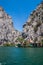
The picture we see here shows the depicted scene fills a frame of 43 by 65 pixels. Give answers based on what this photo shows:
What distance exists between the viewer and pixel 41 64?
55094 millimetres

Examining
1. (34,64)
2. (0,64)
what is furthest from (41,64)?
(0,64)

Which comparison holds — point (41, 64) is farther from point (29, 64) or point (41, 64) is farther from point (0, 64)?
point (0, 64)

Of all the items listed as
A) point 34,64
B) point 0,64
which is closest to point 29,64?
point 34,64

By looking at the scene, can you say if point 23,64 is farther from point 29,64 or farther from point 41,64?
point 41,64

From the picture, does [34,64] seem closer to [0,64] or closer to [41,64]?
[41,64]

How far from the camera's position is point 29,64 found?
55594 millimetres

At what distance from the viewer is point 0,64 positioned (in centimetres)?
5472

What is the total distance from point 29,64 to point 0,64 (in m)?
8.14

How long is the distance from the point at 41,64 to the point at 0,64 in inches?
450

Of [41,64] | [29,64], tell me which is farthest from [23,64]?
[41,64]

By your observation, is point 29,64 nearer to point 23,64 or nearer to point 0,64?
point 23,64

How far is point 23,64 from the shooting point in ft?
183

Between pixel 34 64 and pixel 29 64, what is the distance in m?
1.41

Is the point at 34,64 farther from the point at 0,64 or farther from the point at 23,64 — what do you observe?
the point at 0,64
